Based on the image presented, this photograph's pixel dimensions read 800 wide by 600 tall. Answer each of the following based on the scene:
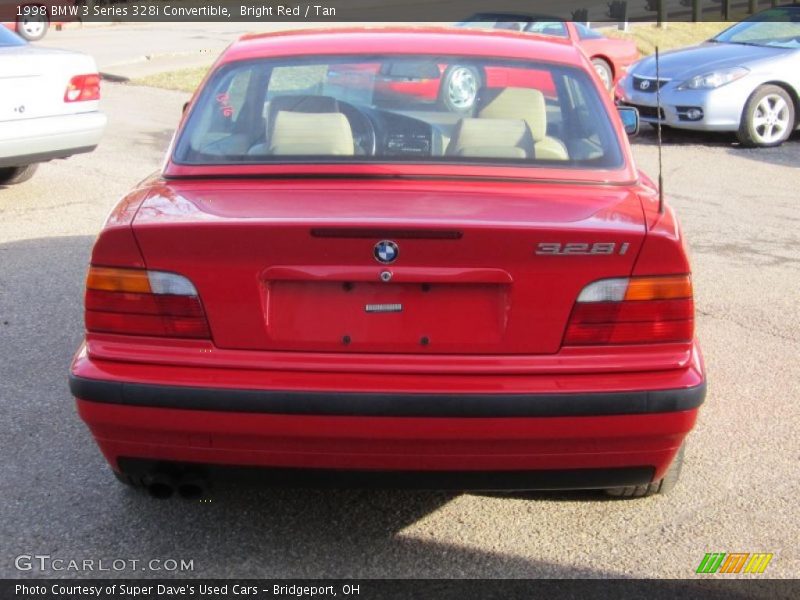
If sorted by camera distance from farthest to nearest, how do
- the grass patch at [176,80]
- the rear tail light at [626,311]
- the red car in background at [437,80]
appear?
the grass patch at [176,80], the red car in background at [437,80], the rear tail light at [626,311]

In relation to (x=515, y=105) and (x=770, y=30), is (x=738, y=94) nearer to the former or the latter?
(x=770, y=30)

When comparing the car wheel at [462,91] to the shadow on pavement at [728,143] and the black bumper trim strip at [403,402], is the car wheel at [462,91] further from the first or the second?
the shadow on pavement at [728,143]

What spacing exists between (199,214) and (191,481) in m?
0.80

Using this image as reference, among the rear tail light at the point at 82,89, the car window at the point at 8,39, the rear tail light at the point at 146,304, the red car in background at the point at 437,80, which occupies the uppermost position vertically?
the red car in background at the point at 437,80

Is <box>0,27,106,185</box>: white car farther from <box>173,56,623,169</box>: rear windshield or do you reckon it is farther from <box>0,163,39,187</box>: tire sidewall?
<box>173,56,623,169</box>: rear windshield

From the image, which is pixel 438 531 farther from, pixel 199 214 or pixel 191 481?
pixel 199 214

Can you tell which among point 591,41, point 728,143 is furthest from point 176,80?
point 728,143

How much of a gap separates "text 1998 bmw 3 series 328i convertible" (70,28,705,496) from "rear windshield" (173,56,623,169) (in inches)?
22.5

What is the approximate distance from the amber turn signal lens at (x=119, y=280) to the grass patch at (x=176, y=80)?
42.3 feet

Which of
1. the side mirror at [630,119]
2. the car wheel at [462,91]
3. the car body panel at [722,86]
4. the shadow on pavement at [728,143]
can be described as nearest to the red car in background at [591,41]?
the shadow on pavement at [728,143]

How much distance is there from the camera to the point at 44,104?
852cm

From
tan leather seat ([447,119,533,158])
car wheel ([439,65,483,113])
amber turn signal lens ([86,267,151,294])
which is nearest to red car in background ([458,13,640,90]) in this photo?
car wheel ([439,65,483,113])

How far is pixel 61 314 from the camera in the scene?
20.1 ft

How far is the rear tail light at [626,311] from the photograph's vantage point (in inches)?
128
